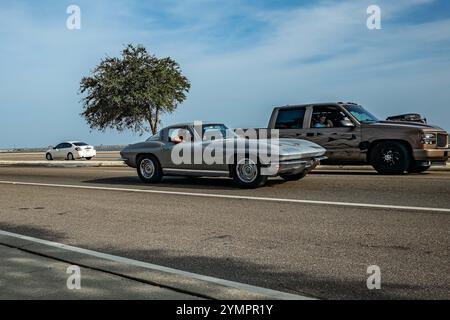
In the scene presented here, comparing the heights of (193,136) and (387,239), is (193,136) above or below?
above

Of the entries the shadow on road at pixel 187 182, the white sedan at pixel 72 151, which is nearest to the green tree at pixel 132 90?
the white sedan at pixel 72 151

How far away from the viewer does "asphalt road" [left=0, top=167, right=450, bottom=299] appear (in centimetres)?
414

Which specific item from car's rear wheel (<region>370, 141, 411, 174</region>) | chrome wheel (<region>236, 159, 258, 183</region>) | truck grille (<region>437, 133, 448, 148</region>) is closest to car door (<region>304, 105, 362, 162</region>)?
car's rear wheel (<region>370, 141, 411, 174</region>)

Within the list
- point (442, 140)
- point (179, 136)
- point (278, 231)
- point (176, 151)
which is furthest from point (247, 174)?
point (442, 140)

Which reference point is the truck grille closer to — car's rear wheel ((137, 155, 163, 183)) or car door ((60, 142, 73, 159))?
car's rear wheel ((137, 155, 163, 183))

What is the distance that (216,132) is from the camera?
35.9ft

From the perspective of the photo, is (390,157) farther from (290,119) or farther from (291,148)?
(291,148)

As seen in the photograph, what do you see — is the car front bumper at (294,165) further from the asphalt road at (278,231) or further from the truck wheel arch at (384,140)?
the truck wheel arch at (384,140)

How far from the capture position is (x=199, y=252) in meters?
5.10

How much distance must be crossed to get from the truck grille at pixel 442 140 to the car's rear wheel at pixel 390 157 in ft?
3.06

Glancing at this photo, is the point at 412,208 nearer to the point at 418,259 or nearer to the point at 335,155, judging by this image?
the point at 418,259

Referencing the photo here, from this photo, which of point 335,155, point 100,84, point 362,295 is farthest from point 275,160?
point 100,84

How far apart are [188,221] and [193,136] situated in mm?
4434

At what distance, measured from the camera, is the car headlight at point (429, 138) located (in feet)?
38.3
